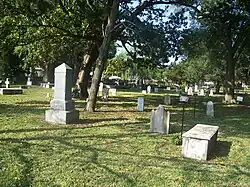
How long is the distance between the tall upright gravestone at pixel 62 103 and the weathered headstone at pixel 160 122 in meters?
2.96

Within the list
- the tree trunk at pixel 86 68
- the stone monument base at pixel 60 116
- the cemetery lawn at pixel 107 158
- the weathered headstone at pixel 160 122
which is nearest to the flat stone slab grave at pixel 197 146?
the cemetery lawn at pixel 107 158

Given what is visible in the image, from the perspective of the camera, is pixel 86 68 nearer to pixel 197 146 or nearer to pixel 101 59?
pixel 101 59

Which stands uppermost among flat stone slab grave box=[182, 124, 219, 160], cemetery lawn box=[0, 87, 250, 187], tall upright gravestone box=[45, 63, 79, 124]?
tall upright gravestone box=[45, 63, 79, 124]

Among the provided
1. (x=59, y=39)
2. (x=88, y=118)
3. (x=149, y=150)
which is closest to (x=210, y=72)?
(x=59, y=39)

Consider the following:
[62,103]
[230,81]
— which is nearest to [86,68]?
[62,103]

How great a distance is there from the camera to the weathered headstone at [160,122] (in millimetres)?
9594

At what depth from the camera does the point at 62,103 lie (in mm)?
10859

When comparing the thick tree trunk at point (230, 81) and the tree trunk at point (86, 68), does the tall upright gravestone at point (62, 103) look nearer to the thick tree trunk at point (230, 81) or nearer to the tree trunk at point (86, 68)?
the tree trunk at point (86, 68)

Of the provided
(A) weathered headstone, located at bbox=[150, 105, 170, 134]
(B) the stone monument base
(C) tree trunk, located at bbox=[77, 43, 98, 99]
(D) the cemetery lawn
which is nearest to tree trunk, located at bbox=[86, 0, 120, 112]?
(B) the stone monument base

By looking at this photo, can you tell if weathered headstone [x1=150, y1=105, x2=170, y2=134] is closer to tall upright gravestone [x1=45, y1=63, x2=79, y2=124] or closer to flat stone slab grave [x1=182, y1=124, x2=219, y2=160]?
flat stone slab grave [x1=182, y1=124, x2=219, y2=160]

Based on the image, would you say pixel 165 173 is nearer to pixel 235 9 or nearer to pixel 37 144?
pixel 37 144

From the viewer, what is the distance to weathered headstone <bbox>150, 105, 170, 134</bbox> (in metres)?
9.59

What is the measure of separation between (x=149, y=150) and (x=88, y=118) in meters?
4.97

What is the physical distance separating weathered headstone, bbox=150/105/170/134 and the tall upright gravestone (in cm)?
296
